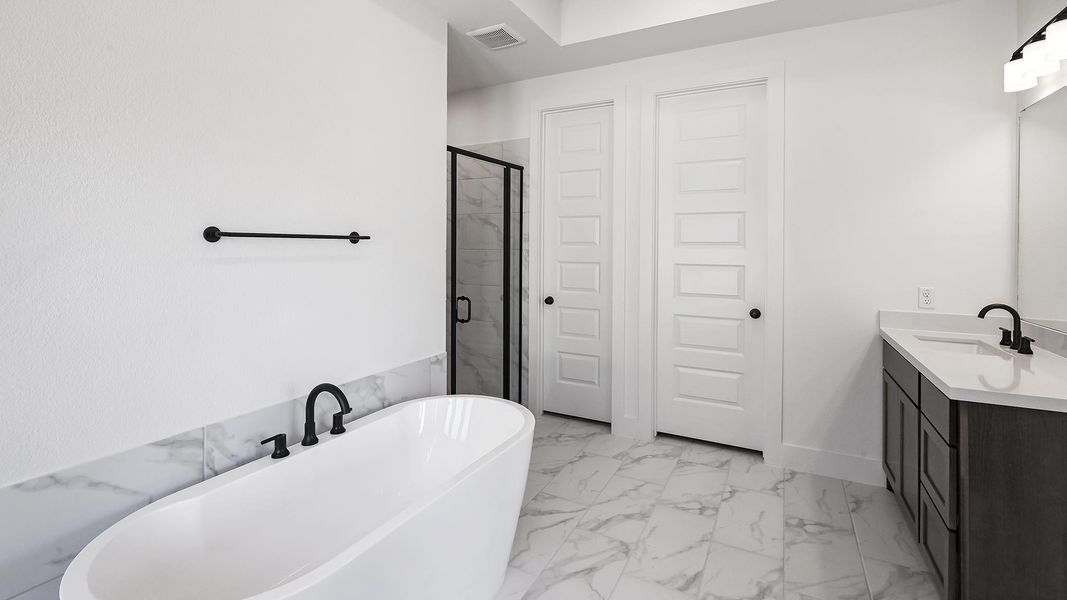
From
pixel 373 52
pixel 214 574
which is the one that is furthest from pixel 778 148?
pixel 214 574

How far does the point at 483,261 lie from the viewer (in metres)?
→ 3.66

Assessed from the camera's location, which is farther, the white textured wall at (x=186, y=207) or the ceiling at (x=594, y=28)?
the ceiling at (x=594, y=28)

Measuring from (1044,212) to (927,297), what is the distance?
0.58m

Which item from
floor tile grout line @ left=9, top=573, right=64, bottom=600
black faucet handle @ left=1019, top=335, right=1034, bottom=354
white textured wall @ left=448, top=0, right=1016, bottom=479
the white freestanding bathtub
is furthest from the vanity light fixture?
floor tile grout line @ left=9, top=573, right=64, bottom=600

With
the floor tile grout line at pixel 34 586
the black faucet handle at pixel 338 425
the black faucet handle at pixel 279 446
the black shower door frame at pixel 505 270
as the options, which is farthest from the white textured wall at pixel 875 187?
the floor tile grout line at pixel 34 586

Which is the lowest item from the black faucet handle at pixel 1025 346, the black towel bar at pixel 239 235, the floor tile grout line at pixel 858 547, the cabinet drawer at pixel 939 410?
the floor tile grout line at pixel 858 547

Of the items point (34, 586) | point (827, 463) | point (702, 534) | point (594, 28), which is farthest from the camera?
point (594, 28)

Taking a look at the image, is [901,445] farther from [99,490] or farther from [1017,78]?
[99,490]

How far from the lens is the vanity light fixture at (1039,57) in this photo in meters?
1.86

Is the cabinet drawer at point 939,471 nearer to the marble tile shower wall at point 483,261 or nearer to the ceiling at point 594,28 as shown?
the ceiling at point 594,28

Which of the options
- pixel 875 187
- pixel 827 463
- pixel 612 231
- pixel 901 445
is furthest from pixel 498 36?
pixel 827 463

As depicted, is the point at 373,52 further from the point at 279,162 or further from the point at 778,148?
the point at 778,148

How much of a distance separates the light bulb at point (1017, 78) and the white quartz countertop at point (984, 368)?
107 centimetres

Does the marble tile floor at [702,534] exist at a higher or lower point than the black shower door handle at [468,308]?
lower
